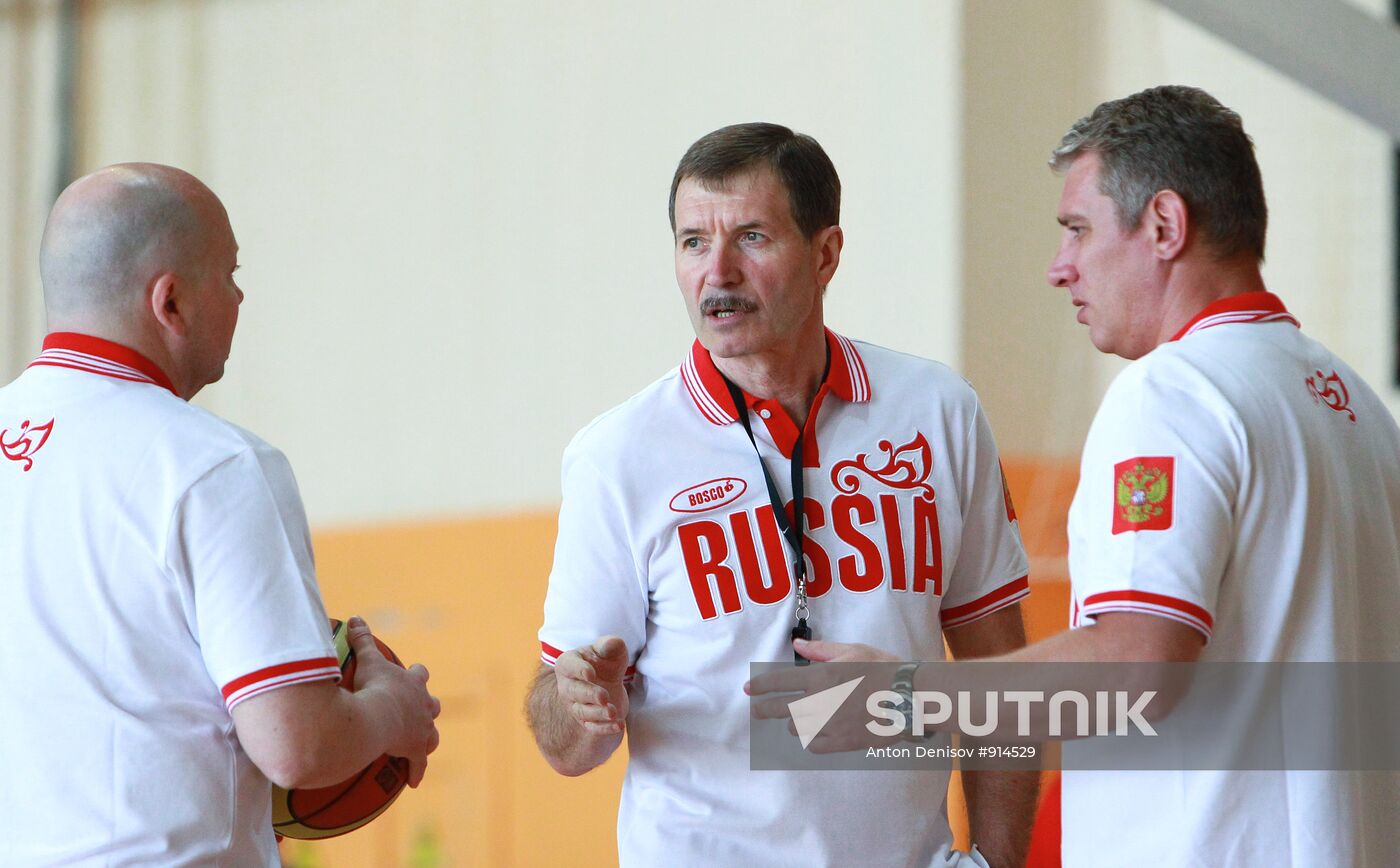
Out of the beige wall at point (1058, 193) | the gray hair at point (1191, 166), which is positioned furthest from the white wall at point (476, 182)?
the gray hair at point (1191, 166)

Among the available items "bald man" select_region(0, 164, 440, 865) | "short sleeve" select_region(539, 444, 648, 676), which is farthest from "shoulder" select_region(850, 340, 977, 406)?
"bald man" select_region(0, 164, 440, 865)

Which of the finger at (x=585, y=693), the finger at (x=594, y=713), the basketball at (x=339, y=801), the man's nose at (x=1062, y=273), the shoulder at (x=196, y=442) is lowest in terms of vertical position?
the basketball at (x=339, y=801)

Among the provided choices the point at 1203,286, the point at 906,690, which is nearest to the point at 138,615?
the point at 906,690

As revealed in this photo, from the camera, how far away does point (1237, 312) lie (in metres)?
2.13

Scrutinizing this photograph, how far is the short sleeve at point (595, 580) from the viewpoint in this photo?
260 centimetres

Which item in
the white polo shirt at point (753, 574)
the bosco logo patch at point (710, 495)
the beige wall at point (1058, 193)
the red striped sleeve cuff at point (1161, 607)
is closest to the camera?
the red striped sleeve cuff at point (1161, 607)

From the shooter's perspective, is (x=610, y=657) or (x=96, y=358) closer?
(x=96, y=358)

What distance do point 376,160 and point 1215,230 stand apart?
650 cm

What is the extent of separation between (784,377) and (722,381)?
114 millimetres

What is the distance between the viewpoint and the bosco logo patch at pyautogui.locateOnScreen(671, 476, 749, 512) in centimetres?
263

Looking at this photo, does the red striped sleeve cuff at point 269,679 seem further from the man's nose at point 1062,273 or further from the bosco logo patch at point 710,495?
the man's nose at point 1062,273

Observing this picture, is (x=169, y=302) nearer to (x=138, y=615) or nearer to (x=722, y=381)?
(x=138, y=615)

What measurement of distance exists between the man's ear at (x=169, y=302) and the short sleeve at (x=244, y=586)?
24 centimetres

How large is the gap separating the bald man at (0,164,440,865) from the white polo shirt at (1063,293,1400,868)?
1.07m
